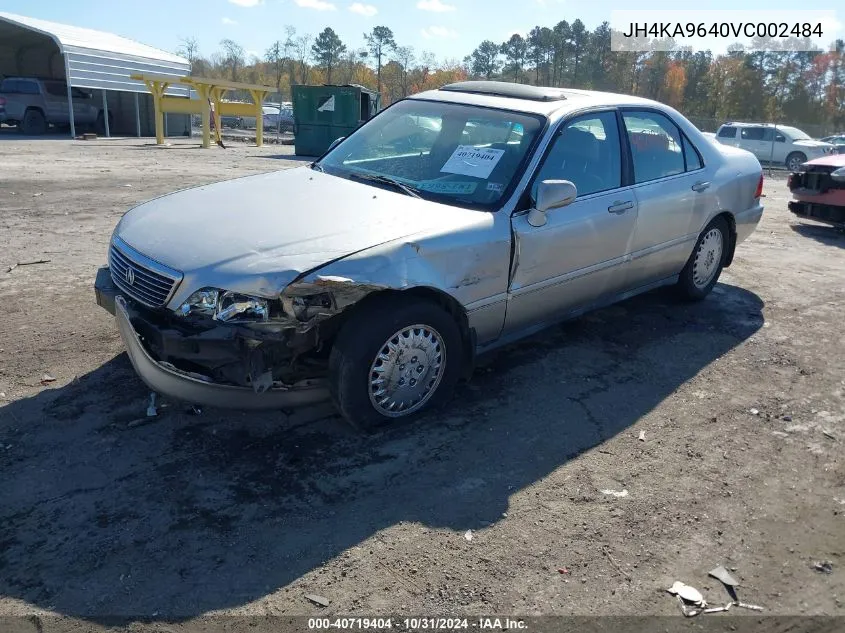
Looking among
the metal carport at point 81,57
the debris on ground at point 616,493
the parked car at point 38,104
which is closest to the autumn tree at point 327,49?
the metal carport at point 81,57

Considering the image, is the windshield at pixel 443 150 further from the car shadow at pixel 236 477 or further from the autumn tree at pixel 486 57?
the autumn tree at pixel 486 57

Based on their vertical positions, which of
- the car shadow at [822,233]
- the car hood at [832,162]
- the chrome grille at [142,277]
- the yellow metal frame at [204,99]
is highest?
the yellow metal frame at [204,99]

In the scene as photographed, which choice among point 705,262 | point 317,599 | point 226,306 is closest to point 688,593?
point 317,599

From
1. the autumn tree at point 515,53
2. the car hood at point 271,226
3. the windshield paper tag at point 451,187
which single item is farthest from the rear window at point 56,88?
the autumn tree at point 515,53

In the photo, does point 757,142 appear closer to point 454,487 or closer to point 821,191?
point 821,191

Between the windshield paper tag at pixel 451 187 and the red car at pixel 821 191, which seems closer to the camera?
the windshield paper tag at pixel 451 187

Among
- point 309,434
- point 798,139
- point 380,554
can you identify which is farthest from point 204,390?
point 798,139

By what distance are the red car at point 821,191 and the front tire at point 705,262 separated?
16.2ft

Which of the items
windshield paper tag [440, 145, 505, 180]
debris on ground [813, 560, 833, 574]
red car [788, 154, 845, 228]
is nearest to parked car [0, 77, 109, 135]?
red car [788, 154, 845, 228]

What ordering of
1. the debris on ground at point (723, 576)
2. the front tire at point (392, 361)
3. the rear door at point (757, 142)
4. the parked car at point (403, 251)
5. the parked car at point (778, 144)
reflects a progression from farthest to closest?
1. the rear door at point (757, 142)
2. the parked car at point (778, 144)
3. the front tire at point (392, 361)
4. the parked car at point (403, 251)
5. the debris on ground at point (723, 576)

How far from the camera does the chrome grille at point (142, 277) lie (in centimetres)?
334

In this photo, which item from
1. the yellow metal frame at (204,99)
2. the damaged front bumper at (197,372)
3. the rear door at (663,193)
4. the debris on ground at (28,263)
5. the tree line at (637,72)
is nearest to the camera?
the damaged front bumper at (197,372)

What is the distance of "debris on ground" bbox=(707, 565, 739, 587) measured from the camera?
274 centimetres

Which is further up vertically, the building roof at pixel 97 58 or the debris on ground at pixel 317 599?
the building roof at pixel 97 58
